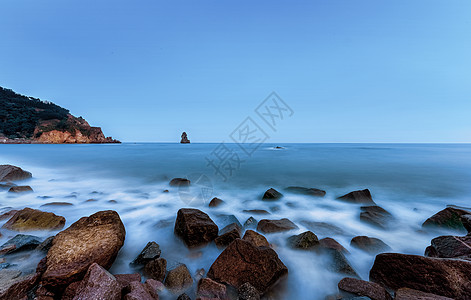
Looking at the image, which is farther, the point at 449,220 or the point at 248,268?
the point at 449,220

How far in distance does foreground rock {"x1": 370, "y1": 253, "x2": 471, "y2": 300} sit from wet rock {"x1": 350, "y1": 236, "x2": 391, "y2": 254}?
0.99m

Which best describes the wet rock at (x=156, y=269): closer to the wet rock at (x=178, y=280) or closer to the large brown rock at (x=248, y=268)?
the wet rock at (x=178, y=280)

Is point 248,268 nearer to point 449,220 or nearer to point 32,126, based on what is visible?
point 449,220

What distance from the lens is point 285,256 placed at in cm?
319

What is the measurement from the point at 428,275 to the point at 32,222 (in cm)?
637

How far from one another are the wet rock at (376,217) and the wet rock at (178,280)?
14.5 ft

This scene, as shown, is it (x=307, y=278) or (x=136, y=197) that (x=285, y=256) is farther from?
(x=136, y=197)

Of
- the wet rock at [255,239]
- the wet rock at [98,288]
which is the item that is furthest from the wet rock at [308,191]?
the wet rock at [98,288]

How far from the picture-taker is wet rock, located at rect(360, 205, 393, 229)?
452 centimetres

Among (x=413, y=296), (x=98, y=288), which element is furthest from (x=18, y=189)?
(x=413, y=296)

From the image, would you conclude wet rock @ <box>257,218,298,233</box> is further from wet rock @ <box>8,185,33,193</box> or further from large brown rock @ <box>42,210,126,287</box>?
wet rock @ <box>8,185,33,193</box>

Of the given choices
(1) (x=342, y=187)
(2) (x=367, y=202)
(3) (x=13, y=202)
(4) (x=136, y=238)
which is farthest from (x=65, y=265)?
(1) (x=342, y=187)

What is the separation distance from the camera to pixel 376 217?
15.5ft

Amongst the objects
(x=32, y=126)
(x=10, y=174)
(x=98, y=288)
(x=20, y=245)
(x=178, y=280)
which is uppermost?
(x=32, y=126)
